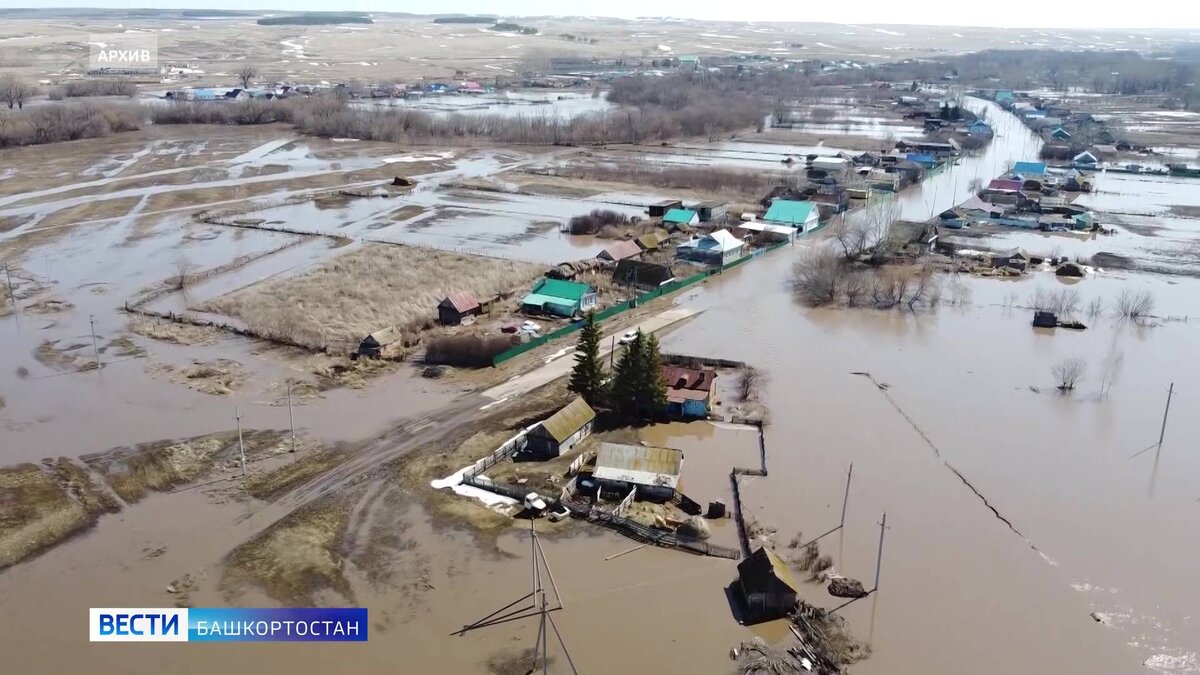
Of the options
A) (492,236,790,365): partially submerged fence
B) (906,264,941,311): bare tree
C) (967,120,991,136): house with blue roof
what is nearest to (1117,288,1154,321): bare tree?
(906,264,941,311): bare tree

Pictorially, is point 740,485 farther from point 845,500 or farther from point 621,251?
point 621,251

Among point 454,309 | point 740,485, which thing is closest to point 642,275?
point 454,309

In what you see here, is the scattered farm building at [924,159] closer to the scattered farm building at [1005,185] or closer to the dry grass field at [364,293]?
the scattered farm building at [1005,185]

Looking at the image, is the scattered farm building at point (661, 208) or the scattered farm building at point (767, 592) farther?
the scattered farm building at point (661, 208)

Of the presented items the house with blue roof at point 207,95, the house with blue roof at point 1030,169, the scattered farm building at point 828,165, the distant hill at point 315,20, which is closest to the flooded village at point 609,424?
the house with blue roof at point 1030,169

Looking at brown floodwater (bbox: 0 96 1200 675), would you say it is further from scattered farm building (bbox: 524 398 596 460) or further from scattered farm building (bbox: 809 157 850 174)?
scattered farm building (bbox: 809 157 850 174)
